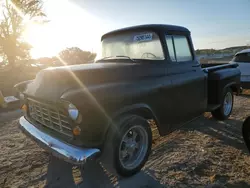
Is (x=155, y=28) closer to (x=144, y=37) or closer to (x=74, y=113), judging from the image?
(x=144, y=37)

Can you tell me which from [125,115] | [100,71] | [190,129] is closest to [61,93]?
[100,71]

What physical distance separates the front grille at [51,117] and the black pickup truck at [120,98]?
0.01 m

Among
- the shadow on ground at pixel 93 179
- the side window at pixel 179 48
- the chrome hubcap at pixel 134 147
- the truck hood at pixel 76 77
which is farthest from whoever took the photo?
the side window at pixel 179 48

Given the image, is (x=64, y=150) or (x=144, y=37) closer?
(x=64, y=150)

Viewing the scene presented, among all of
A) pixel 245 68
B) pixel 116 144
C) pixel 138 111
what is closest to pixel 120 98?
pixel 138 111

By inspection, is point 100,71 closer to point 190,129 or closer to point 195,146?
point 195,146

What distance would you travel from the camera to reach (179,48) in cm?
386

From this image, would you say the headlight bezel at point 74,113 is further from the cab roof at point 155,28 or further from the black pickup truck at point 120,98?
the cab roof at point 155,28

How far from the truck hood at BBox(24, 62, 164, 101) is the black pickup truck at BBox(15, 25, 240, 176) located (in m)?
0.01

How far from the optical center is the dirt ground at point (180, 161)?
9.48ft

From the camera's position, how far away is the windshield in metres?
3.53

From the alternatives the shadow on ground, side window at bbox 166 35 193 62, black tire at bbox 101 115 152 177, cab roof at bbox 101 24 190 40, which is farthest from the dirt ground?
cab roof at bbox 101 24 190 40

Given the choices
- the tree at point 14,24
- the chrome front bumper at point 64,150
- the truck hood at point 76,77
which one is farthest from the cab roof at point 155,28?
the tree at point 14,24

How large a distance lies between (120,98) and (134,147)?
83 centimetres
